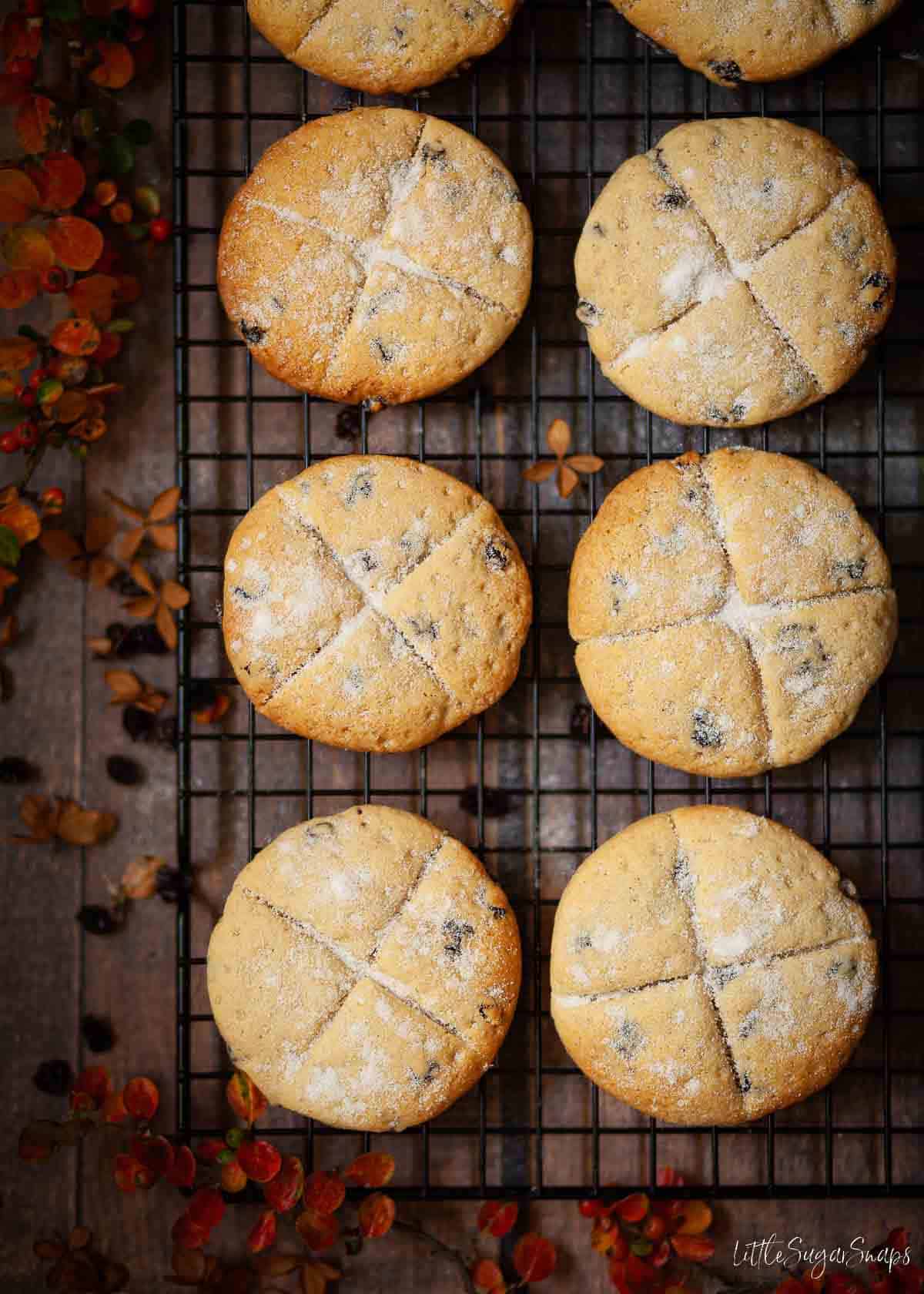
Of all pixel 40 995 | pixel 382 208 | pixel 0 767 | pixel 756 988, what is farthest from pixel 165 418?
pixel 756 988

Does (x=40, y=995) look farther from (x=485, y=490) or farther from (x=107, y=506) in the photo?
(x=485, y=490)

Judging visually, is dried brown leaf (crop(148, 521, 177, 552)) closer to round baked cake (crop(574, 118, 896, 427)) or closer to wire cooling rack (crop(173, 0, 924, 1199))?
wire cooling rack (crop(173, 0, 924, 1199))

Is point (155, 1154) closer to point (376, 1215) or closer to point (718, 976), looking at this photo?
point (376, 1215)

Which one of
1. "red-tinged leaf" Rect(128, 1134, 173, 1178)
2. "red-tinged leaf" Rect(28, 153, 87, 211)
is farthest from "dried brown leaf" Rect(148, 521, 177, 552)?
"red-tinged leaf" Rect(128, 1134, 173, 1178)

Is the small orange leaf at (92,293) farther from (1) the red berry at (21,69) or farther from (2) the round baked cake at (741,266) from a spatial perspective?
(2) the round baked cake at (741,266)

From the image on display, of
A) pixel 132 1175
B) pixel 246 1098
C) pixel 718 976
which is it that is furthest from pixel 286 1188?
pixel 718 976

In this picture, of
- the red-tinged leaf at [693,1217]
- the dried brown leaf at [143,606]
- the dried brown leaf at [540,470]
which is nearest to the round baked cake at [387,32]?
the dried brown leaf at [540,470]
